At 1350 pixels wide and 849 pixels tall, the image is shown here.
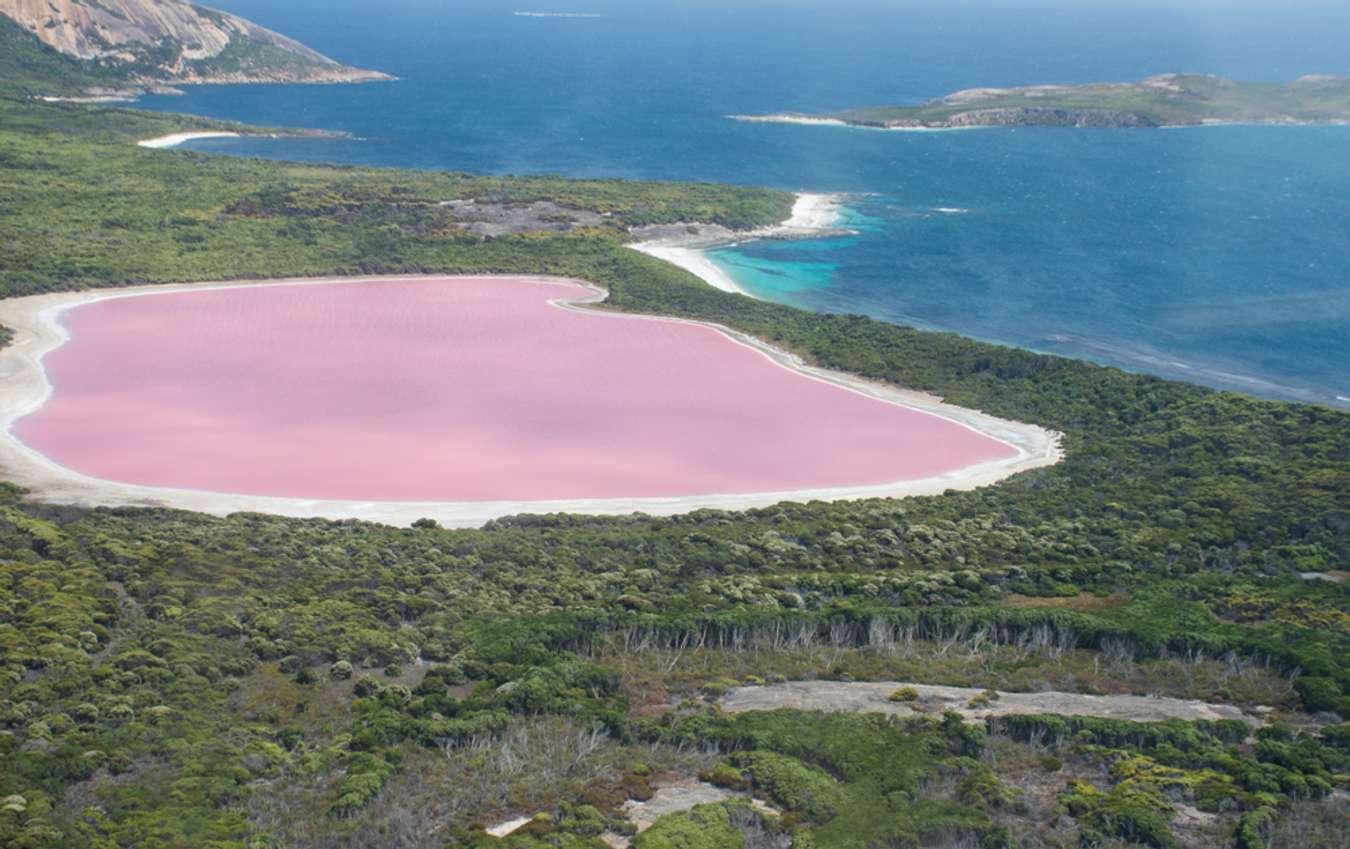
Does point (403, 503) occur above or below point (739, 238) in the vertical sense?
below

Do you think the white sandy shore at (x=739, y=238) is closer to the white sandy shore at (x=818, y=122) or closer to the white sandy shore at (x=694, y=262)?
the white sandy shore at (x=694, y=262)

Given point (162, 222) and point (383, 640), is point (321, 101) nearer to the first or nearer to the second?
point (162, 222)

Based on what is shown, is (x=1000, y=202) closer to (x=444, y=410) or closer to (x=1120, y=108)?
(x=1120, y=108)

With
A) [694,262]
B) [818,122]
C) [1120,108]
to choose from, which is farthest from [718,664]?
[1120,108]

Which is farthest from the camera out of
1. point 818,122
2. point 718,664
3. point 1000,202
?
point 818,122

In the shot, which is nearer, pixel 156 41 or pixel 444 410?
pixel 444 410

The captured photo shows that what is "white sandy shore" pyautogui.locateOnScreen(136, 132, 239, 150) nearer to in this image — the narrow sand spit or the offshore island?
the offshore island

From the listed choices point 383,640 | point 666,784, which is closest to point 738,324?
point 383,640
